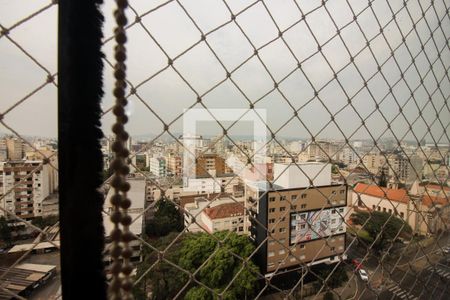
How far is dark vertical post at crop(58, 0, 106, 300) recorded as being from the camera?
0.28 metres

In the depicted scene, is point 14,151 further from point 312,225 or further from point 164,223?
point 164,223

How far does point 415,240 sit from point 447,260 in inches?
10.4

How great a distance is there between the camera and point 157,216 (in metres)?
4.25

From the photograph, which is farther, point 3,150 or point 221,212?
point 221,212

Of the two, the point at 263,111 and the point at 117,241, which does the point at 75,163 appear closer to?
the point at 117,241

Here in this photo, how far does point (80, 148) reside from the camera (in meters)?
0.28

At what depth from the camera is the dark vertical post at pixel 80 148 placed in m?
0.28

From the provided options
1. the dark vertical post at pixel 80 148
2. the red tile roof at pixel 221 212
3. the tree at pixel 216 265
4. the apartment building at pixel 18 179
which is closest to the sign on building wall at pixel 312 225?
the dark vertical post at pixel 80 148

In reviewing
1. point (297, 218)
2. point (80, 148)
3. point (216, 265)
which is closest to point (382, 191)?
point (297, 218)

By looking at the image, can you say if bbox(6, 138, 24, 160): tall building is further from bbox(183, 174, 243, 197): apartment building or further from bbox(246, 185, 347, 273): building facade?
bbox(246, 185, 347, 273): building facade

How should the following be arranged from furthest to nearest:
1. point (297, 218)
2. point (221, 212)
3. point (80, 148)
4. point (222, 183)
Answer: point (221, 212)
point (297, 218)
point (222, 183)
point (80, 148)

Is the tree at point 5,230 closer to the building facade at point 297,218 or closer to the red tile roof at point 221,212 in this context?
the building facade at point 297,218

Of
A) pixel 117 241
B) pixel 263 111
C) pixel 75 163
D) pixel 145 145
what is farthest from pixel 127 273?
pixel 263 111

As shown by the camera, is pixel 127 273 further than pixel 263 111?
No
